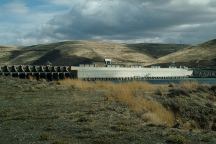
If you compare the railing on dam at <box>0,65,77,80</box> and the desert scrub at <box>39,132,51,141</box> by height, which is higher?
the railing on dam at <box>0,65,77,80</box>

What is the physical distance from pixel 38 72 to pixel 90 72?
26827 millimetres

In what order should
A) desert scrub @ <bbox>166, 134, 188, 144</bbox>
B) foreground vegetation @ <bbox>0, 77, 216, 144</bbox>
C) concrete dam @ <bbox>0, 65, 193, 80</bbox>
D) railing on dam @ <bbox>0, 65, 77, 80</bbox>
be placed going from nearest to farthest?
desert scrub @ <bbox>166, 134, 188, 144</bbox>, foreground vegetation @ <bbox>0, 77, 216, 144</bbox>, railing on dam @ <bbox>0, 65, 77, 80</bbox>, concrete dam @ <bbox>0, 65, 193, 80</bbox>

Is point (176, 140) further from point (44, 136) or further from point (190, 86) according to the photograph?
point (190, 86)

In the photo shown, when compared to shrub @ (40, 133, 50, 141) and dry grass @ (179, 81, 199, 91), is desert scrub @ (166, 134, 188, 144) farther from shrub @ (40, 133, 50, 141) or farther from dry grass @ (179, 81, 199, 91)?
dry grass @ (179, 81, 199, 91)

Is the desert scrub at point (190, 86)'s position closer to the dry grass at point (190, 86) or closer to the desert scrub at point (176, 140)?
the dry grass at point (190, 86)

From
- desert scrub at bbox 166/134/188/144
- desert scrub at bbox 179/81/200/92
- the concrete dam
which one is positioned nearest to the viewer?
desert scrub at bbox 166/134/188/144

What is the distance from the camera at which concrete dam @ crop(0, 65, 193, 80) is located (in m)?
96.8

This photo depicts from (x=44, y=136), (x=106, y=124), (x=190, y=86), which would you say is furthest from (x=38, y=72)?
(x=44, y=136)

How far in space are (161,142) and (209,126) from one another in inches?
417

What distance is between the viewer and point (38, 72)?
101312mm

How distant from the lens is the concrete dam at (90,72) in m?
96.8

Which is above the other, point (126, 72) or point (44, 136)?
point (126, 72)

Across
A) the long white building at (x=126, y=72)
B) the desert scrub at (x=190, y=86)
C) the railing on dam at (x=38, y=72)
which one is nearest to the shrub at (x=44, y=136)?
the desert scrub at (x=190, y=86)

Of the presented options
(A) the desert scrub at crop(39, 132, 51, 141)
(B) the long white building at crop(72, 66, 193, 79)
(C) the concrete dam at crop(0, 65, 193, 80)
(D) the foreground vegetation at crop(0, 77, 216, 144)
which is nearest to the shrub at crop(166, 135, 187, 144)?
(D) the foreground vegetation at crop(0, 77, 216, 144)
